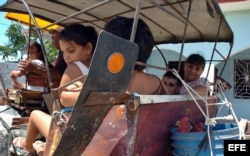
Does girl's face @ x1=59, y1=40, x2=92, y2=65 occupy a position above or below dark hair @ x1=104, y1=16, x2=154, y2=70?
below

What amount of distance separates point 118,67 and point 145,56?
22.5 inches

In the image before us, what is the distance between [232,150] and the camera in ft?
5.13

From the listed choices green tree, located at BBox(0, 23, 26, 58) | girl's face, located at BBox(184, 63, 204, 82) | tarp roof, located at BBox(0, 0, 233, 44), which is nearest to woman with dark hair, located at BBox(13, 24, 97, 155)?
tarp roof, located at BBox(0, 0, 233, 44)

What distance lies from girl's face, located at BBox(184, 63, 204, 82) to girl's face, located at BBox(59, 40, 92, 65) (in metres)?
1.56

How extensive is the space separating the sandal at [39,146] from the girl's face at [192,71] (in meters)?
1.70

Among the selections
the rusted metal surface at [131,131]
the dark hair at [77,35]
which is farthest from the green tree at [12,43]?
the rusted metal surface at [131,131]

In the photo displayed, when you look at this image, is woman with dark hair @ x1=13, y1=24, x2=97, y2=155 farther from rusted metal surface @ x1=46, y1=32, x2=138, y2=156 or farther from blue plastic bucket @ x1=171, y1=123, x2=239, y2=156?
blue plastic bucket @ x1=171, y1=123, x2=239, y2=156

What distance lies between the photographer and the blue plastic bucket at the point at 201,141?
1.68 metres

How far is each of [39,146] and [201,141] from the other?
112 cm

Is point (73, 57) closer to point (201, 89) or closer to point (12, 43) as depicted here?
point (201, 89)

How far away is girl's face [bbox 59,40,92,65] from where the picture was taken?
189cm

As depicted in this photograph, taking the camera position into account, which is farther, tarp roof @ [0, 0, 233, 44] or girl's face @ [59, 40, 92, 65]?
tarp roof @ [0, 0, 233, 44]

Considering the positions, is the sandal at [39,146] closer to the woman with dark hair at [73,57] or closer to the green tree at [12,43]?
the woman with dark hair at [73,57]

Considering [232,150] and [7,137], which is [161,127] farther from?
[7,137]
